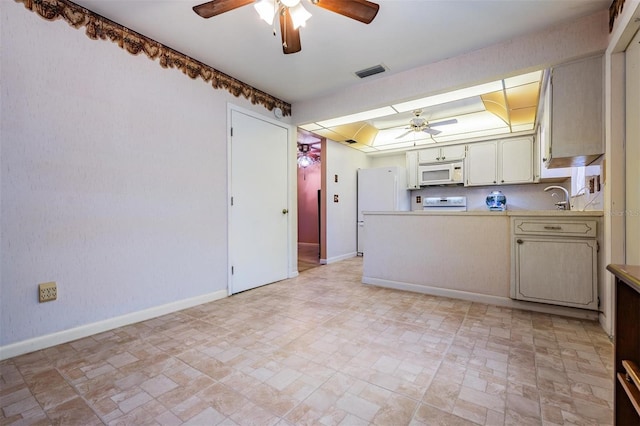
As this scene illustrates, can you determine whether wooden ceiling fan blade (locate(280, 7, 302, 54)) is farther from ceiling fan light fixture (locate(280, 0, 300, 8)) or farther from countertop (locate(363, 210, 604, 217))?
countertop (locate(363, 210, 604, 217))

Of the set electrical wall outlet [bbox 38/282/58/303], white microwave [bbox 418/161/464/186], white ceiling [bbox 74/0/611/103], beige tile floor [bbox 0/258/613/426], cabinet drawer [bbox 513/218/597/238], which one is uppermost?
white ceiling [bbox 74/0/611/103]

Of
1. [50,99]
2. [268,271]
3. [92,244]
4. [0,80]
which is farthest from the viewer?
[268,271]

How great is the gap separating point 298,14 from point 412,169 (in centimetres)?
435

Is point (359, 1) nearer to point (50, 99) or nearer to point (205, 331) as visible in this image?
point (50, 99)

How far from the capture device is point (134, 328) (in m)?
2.24

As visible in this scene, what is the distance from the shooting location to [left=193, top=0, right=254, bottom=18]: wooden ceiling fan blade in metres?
1.70

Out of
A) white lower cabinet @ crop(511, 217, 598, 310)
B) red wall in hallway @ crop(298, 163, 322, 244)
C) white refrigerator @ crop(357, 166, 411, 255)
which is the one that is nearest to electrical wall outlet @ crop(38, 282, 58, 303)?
white lower cabinet @ crop(511, 217, 598, 310)

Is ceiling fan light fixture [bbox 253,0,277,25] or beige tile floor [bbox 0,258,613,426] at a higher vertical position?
ceiling fan light fixture [bbox 253,0,277,25]

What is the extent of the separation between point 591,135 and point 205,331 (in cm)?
340

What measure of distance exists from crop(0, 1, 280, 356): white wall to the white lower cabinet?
3044 mm

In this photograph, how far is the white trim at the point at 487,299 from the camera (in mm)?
2408

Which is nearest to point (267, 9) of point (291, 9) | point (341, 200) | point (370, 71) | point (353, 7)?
point (291, 9)

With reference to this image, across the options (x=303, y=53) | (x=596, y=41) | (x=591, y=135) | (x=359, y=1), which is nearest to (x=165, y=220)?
(x=303, y=53)

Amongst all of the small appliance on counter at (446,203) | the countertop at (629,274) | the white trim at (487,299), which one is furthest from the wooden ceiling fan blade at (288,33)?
the small appliance on counter at (446,203)
